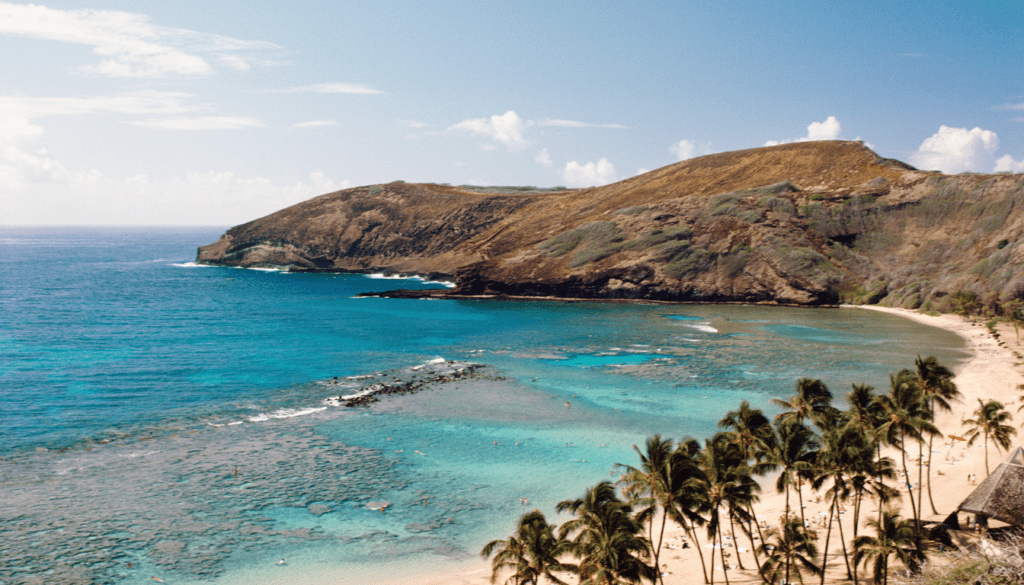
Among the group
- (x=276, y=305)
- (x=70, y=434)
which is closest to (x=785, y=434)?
(x=70, y=434)

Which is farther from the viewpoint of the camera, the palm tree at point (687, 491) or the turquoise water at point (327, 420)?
the turquoise water at point (327, 420)

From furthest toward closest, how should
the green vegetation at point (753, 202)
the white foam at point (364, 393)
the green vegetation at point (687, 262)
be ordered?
the green vegetation at point (753, 202) → the green vegetation at point (687, 262) → the white foam at point (364, 393)

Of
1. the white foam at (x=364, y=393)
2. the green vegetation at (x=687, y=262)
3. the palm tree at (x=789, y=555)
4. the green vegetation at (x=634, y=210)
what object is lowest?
the white foam at (x=364, y=393)

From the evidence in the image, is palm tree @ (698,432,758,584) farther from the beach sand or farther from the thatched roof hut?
the thatched roof hut

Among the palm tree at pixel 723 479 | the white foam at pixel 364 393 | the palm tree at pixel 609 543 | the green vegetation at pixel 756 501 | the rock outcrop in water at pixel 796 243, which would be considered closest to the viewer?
the palm tree at pixel 609 543

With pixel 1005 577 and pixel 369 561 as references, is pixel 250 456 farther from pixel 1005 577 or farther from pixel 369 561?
pixel 1005 577

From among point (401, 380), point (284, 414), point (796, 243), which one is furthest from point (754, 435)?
point (796, 243)

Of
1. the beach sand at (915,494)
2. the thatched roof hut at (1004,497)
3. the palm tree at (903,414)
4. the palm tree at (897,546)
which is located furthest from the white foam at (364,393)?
the thatched roof hut at (1004,497)

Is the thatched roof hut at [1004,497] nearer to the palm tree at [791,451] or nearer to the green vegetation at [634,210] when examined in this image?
the palm tree at [791,451]
